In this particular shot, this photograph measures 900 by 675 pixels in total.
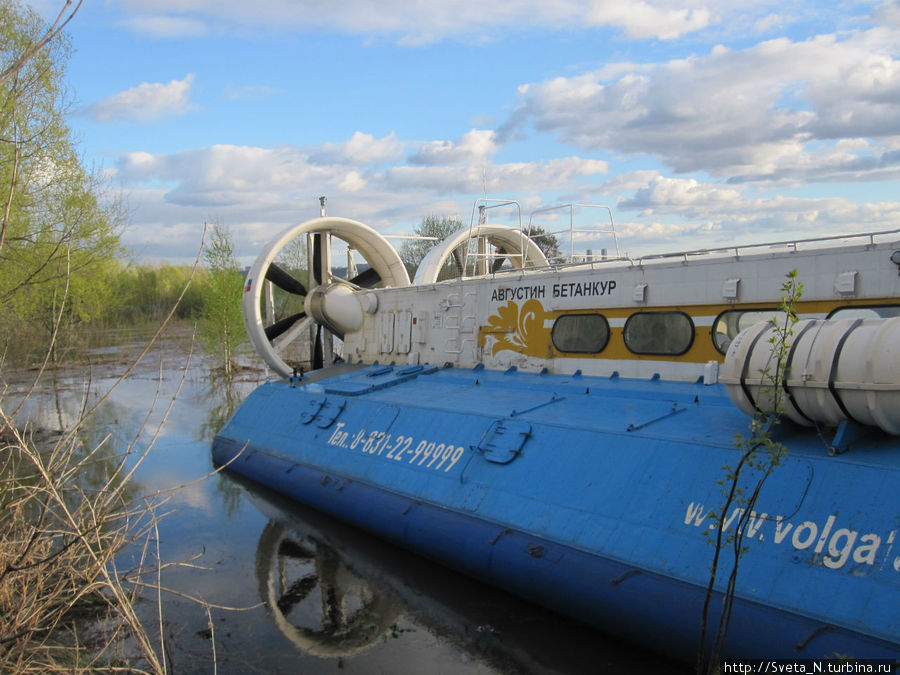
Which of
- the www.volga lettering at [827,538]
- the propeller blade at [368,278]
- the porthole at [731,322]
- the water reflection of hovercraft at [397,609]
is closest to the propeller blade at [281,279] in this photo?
the propeller blade at [368,278]

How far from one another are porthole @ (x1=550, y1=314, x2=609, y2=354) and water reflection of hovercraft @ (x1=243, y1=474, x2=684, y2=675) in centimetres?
278

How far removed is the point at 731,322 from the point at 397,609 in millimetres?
3803

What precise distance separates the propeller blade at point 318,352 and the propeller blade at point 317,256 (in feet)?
2.85

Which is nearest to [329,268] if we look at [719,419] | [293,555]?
[293,555]

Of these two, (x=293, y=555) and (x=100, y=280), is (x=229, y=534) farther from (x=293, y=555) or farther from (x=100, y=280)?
(x=100, y=280)

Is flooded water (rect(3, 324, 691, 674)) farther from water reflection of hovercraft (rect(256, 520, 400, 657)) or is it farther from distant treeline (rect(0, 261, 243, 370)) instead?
distant treeline (rect(0, 261, 243, 370))

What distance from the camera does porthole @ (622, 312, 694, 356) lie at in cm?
641

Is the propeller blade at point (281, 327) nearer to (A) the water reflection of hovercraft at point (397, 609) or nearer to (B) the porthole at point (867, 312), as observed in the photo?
(A) the water reflection of hovercraft at point (397, 609)

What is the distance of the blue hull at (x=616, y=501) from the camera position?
12.1 feet

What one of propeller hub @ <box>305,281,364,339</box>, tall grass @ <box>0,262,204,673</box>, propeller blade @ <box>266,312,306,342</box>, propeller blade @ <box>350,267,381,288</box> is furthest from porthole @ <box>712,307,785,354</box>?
propeller blade @ <box>350,267,381,288</box>

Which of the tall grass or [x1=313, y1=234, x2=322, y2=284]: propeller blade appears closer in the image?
the tall grass

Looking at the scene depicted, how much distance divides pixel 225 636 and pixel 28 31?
14213 millimetres

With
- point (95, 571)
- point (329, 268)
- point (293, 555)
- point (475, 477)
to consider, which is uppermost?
point (329, 268)

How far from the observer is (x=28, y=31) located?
13953 millimetres
